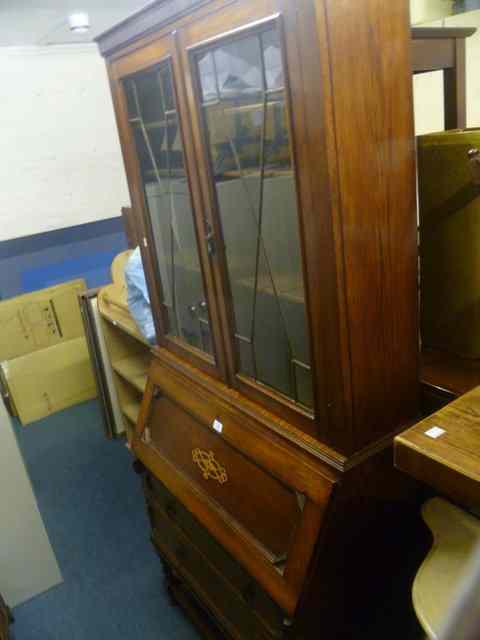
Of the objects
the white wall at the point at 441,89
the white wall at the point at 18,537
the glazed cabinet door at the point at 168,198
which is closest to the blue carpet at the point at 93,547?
the white wall at the point at 18,537

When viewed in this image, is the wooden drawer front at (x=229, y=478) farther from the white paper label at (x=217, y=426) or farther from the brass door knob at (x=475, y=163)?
the brass door knob at (x=475, y=163)

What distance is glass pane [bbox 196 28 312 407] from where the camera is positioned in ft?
3.34

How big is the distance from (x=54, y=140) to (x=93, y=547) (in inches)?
88.3

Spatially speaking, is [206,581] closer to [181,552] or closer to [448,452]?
[181,552]

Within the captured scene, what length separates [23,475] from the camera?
6.58 feet

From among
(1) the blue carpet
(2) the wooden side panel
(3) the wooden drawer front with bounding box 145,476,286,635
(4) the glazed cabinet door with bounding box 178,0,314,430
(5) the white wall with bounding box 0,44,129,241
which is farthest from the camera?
(5) the white wall with bounding box 0,44,129,241

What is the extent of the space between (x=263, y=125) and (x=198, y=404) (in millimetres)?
771

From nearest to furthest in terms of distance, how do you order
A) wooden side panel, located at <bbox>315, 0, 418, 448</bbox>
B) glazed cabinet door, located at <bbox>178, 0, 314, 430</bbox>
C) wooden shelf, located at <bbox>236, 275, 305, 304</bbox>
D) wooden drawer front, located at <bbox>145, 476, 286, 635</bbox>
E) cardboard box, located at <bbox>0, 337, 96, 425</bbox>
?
wooden side panel, located at <bbox>315, 0, 418, 448</bbox> → glazed cabinet door, located at <bbox>178, 0, 314, 430</bbox> → wooden shelf, located at <bbox>236, 275, 305, 304</bbox> → wooden drawer front, located at <bbox>145, 476, 286, 635</bbox> → cardboard box, located at <bbox>0, 337, 96, 425</bbox>

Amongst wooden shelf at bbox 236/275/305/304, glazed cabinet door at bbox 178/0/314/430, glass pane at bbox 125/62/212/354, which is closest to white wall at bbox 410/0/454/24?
glass pane at bbox 125/62/212/354

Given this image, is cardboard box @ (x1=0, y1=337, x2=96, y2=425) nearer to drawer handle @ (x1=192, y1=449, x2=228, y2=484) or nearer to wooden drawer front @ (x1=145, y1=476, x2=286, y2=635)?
→ wooden drawer front @ (x1=145, y1=476, x2=286, y2=635)

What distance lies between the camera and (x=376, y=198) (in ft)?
3.16

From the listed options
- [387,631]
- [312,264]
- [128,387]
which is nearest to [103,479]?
[128,387]

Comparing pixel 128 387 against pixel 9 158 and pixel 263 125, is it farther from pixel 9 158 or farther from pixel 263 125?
pixel 263 125

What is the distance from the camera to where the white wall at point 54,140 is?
2.98 metres
